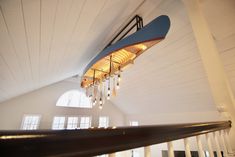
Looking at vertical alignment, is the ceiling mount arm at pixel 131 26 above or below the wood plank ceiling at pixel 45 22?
above

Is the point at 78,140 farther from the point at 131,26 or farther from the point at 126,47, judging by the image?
the point at 131,26

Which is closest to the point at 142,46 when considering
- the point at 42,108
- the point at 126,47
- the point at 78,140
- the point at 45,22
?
the point at 126,47

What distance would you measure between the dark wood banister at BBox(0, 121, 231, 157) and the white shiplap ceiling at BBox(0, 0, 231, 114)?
1000 mm

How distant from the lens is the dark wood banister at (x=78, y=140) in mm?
218

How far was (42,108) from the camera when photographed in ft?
18.3

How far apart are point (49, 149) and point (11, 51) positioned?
5.60 ft

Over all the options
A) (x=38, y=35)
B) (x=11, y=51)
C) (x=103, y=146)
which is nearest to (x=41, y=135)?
(x=103, y=146)

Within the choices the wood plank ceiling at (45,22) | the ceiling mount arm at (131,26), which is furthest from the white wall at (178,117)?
the wood plank ceiling at (45,22)

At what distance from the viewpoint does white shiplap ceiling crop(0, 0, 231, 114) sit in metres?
1.14

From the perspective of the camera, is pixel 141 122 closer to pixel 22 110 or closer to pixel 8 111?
pixel 22 110

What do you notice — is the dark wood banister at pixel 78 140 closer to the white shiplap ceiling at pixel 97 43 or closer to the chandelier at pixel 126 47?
the white shiplap ceiling at pixel 97 43

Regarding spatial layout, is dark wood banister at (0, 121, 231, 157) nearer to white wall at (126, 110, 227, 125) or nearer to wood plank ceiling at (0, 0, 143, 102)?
wood plank ceiling at (0, 0, 143, 102)

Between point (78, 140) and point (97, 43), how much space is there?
92.4 inches

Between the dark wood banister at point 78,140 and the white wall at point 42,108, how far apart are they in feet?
20.0
